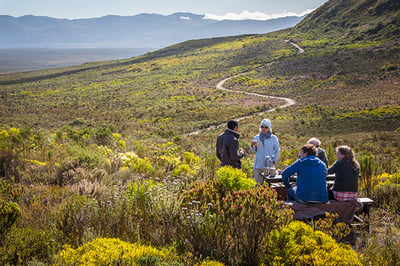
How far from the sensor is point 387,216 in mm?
4066

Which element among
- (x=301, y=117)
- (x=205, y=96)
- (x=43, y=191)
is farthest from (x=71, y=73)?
(x=43, y=191)

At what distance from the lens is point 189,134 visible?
21.8 m

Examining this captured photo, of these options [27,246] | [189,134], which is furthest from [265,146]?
[189,134]

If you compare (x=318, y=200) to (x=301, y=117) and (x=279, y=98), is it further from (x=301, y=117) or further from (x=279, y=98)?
(x=279, y=98)

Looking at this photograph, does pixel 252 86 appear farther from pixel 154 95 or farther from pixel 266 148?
pixel 266 148

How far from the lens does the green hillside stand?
Result: 113 inches

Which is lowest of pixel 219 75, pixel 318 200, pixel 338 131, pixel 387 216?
pixel 338 131

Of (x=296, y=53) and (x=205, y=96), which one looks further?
(x=296, y=53)

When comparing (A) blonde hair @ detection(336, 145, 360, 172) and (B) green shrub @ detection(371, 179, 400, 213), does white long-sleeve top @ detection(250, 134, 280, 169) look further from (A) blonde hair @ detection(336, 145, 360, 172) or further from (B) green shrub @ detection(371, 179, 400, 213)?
(B) green shrub @ detection(371, 179, 400, 213)

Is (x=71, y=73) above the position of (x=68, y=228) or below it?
above

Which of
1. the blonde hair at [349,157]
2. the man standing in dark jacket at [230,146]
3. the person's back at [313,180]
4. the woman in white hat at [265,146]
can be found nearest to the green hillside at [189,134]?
the person's back at [313,180]

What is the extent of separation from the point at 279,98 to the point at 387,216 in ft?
117

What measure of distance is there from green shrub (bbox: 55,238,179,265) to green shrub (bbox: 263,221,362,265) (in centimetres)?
90

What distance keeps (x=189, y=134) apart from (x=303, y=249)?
765 inches
